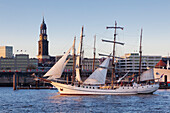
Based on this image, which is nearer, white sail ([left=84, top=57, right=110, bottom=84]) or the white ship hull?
the white ship hull

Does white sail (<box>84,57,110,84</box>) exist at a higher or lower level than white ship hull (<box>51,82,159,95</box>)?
higher

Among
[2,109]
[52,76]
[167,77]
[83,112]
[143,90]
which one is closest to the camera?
[83,112]

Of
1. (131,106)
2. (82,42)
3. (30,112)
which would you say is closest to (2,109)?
(30,112)

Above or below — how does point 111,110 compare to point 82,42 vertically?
below

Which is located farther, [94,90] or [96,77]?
[96,77]

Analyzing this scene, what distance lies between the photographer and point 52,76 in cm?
10131

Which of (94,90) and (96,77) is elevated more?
(96,77)

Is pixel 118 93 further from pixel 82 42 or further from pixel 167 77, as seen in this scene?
pixel 167 77

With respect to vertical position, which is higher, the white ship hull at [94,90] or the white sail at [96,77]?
the white sail at [96,77]

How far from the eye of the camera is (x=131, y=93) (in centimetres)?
10706

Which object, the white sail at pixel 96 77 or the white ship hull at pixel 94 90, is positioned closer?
the white ship hull at pixel 94 90

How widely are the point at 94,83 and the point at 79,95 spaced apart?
4.99 meters

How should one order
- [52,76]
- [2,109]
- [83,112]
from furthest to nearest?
[52,76], [2,109], [83,112]

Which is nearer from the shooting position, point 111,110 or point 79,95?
point 111,110
